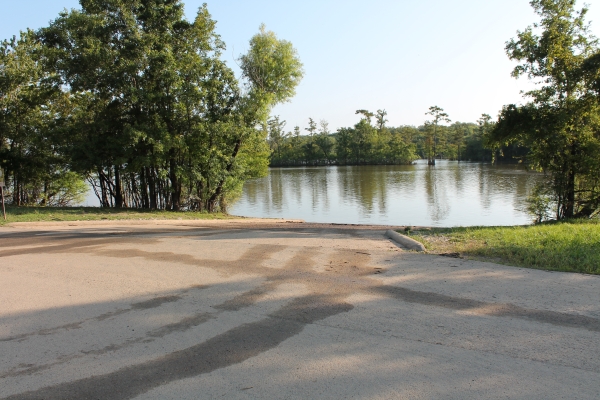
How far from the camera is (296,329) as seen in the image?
4.53m

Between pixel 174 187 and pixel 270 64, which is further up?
pixel 270 64

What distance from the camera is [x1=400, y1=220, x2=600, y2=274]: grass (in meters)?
7.11

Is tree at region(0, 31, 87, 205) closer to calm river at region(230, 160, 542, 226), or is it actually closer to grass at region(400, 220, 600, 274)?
calm river at region(230, 160, 542, 226)

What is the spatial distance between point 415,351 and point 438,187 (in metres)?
42.9

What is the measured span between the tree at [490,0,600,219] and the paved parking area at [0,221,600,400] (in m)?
11.8

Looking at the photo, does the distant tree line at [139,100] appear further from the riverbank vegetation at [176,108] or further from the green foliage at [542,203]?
the green foliage at [542,203]

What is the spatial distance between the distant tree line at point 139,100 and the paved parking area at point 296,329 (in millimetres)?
13466

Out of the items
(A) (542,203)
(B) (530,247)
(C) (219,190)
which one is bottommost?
(A) (542,203)

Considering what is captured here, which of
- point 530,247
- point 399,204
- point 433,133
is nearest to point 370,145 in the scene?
point 433,133

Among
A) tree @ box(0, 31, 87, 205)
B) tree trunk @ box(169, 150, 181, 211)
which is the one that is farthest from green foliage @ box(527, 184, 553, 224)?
tree @ box(0, 31, 87, 205)

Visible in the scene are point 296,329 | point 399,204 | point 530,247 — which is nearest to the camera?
point 296,329

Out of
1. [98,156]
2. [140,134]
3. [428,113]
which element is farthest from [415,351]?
[428,113]

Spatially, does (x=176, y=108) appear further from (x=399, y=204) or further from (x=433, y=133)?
(x=433, y=133)

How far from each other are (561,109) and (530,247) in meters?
10.7
